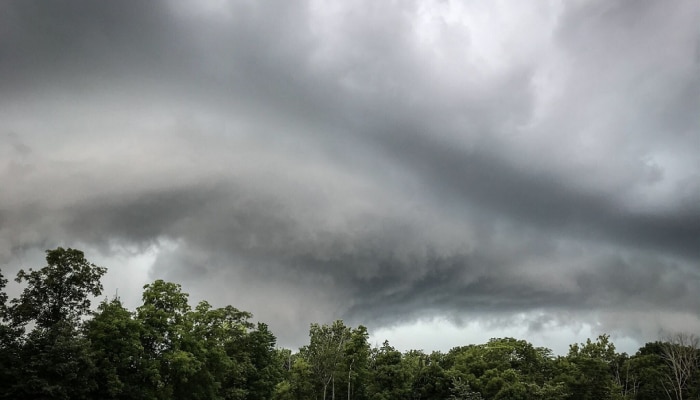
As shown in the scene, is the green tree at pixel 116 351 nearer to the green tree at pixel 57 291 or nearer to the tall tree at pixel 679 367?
the green tree at pixel 57 291

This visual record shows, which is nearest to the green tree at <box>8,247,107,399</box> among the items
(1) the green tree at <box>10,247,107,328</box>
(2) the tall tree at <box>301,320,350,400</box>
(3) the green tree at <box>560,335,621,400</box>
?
(1) the green tree at <box>10,247,107,328</box>

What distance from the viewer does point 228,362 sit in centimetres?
6381

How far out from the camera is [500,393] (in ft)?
270

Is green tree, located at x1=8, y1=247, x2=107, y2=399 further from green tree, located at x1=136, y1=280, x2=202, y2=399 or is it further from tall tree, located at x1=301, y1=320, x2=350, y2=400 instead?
tall tree, located at x1=301, y1=320, x2=350, y2=400

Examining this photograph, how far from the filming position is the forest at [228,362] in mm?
47000

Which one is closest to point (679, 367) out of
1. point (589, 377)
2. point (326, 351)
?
point (589, 377)

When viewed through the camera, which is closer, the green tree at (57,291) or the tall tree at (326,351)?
the green tree at (57,291)

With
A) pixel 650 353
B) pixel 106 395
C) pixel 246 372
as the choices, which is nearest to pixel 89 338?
pixel 106 395

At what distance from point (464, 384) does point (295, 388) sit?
82.4ft

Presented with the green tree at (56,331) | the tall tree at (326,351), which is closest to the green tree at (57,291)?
the green tree at (56,331)

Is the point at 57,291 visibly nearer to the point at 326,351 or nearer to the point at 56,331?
the point at 56,331

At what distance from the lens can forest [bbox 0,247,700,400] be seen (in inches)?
1850

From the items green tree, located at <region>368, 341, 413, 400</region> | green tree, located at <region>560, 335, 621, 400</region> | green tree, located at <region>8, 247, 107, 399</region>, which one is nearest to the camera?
green tree, located at <region>8, 247, 107, 399</region>

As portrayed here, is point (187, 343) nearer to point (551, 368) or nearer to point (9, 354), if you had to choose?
point (9, 354)
